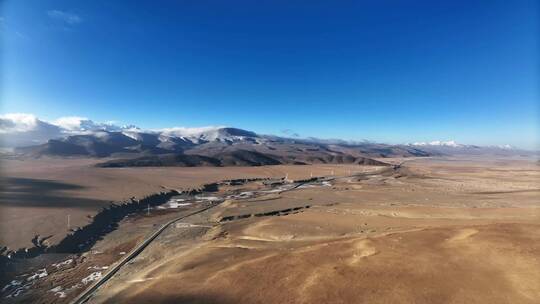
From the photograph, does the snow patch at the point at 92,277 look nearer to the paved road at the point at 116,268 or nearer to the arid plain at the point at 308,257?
the arid plain at the point at 308,257

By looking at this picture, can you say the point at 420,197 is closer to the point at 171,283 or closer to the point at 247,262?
the point at 247,262

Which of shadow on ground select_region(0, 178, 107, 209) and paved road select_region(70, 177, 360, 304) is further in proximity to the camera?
shadow on ground select_region(0, 178, 107, 209)

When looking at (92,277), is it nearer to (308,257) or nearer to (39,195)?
(308,257)

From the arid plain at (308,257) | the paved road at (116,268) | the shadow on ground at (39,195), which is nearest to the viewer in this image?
the arid plain at (308,257)

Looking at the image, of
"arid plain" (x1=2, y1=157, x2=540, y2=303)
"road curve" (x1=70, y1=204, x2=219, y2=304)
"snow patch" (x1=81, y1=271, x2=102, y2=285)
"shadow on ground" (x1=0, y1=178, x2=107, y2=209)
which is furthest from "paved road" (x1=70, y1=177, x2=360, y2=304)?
"shadow on ground" (x1=0, y1=178, x2=107, y2=209)

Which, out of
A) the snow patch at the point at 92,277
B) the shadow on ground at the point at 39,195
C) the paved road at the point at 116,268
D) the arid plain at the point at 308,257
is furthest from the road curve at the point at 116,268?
the shadow on ground at the point at 39,195

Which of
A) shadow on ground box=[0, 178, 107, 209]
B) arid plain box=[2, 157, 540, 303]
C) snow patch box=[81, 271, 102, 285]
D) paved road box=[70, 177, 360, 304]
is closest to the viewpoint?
arid plain box=[2, 157, 540, 303]

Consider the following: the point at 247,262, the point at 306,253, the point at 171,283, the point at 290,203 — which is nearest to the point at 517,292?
the point at 306,253

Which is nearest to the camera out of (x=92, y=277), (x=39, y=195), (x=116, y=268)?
(x=92, y=277)

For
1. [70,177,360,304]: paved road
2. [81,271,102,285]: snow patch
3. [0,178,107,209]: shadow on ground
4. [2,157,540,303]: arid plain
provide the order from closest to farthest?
1. [2,157,540,303]: arid plain
2. [70,177,360,304]: paved road
3. [81,271,102,285]: snow patch
4. [0,178,107,209]: shadow on ground

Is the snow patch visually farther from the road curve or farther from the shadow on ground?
the shadow on ground

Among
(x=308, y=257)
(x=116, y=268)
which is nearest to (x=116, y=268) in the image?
(x=116, y=268)
